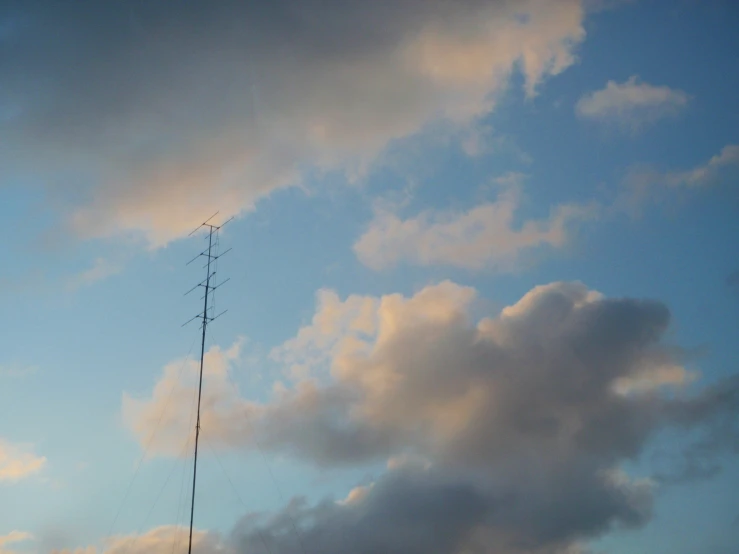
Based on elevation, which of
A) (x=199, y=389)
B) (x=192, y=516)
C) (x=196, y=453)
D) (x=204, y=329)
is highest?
(x=204, y=329)

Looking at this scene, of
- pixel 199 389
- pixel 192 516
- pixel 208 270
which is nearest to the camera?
pixel 192 516

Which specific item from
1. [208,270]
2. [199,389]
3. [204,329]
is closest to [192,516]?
[199,389]

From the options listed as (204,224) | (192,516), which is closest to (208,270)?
(204,224)

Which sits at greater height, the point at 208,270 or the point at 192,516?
the point at 208,270

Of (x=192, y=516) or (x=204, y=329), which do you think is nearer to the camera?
(x=192, y=516)

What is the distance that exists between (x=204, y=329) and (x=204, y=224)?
9115mm

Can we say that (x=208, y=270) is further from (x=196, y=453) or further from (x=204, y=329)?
(x=196, y=453)

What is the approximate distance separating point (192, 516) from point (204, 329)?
1572cm

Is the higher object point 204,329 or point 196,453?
point 204,329

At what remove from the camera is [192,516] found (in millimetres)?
59656

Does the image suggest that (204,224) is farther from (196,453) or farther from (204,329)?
(196,453)

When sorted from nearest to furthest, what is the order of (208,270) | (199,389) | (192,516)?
(192,516)
(199,389)
(208,270)

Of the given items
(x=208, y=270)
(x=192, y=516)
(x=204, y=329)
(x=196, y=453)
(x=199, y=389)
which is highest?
(x=208, y=270)

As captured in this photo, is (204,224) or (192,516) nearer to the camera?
(192,516)
